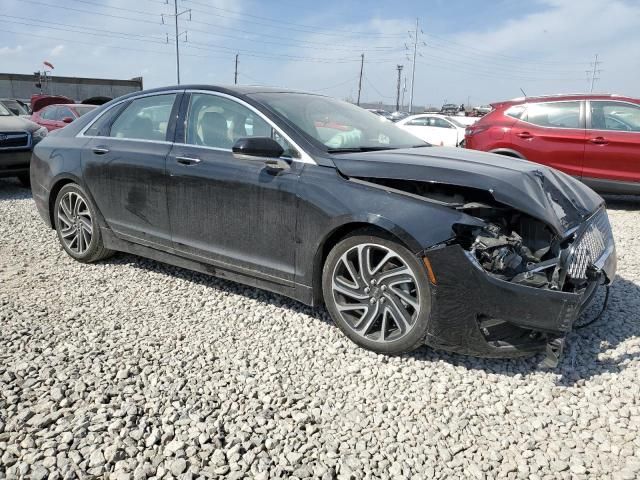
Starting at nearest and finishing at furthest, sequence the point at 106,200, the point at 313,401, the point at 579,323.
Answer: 1. the point at 313,401
2. the point at 579,323
3. the point at 106,200

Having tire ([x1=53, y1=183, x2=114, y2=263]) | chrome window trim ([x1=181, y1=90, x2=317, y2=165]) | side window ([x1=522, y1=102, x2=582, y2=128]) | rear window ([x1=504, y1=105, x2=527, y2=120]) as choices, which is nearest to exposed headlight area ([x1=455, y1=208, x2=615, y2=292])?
chrome window trim ([x1=181, y1=90, x2=317, y2=165])

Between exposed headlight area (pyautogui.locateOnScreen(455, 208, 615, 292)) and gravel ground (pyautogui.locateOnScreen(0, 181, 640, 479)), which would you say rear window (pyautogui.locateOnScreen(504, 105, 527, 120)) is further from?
exposed headlight area (pyautogui.locateOnScreen(455, 208, 615, 292))

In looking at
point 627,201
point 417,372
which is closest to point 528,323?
point 417,372

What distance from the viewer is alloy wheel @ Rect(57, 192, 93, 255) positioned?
4594mm

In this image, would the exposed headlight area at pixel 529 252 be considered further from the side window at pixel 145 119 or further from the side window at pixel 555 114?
the side window at pixel 555 114

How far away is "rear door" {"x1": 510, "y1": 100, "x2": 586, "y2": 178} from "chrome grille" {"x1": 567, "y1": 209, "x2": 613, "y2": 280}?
4.33 metres

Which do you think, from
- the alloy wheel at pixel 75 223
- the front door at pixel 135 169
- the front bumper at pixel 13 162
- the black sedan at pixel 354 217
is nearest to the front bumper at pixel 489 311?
the black sedan at pixel 354 217

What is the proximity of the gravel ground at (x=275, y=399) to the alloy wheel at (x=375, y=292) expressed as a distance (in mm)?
186

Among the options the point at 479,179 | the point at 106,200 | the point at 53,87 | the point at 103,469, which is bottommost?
the point at 103,469

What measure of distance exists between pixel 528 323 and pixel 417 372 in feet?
2.21

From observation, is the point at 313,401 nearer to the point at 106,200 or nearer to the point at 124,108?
the point at 106,200

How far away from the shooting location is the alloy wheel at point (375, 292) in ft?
9.53

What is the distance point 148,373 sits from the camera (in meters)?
2.79

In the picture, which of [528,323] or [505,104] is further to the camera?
[505,104]
